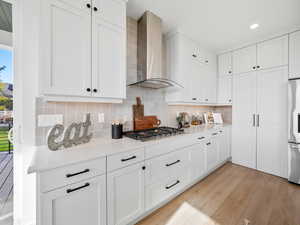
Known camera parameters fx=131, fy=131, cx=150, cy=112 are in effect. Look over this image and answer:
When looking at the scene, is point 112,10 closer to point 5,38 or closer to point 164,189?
point 5,38

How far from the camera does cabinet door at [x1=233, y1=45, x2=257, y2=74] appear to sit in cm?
277

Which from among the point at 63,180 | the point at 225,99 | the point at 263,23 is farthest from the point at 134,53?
the point at 225,99

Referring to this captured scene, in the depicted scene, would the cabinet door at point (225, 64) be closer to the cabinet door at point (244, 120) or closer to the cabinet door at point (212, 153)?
the cabinet door at point (244, 120)

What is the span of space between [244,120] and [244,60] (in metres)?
Answer: 1.32

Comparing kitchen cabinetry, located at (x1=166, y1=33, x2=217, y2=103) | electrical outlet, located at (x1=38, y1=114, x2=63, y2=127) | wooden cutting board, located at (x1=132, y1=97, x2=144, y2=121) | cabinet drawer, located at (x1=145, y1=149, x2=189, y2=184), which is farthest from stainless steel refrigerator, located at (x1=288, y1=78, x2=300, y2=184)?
electrical outlet, located at (x1=38, y1=114, x2=63, y2=127)

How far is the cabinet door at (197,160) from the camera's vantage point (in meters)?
2.09

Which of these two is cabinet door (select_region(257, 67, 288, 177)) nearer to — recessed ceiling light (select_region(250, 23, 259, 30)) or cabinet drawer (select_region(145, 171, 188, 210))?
recessed ceiling light (select_region(250, 23, 259, 30))

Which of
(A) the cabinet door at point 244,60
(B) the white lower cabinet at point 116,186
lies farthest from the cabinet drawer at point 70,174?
A: (A) the cabinet door at point 244,60

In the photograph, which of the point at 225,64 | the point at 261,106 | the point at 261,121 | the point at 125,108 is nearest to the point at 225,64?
the point at 225,64

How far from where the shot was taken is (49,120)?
1.38m

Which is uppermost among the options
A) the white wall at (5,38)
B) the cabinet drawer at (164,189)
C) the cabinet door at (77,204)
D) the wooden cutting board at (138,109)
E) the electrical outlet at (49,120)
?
the white wall at (5,38)

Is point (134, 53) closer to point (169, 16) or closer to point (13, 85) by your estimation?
point (169, 16)

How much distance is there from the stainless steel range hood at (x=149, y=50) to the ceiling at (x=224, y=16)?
13 centimetres

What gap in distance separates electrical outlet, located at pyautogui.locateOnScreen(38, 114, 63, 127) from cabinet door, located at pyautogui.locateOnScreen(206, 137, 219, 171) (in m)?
2.32
